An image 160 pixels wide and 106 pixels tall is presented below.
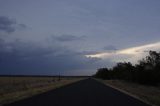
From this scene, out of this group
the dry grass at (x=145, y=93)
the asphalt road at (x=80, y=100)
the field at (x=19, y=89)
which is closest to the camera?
the asphalt road at (x=80, y=100)

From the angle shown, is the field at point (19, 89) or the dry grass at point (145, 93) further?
the field at point (19, 89)

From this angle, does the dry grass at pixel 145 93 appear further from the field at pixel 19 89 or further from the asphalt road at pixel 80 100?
the field at pixel 19 89

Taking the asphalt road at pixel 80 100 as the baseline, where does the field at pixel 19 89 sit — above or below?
above

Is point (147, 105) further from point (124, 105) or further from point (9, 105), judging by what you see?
point (9, 105)

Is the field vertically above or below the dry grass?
above

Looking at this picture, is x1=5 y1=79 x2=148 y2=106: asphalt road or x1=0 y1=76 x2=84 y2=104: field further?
x1=0 y1=76 x2=84 y2=104: field

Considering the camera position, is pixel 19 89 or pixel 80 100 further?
pixel 19 89

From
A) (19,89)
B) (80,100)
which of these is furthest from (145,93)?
(19,89)

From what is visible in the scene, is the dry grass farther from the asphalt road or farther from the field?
the field

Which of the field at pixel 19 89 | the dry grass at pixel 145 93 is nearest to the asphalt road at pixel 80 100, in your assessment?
the dry grass at pixel 145 93

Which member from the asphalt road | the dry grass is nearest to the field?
the asphalt road

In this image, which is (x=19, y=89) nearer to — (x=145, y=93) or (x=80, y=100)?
(x=145, y=93)

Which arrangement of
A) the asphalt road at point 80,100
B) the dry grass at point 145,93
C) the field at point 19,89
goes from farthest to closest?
the field at point 19,89
the dry grass at point 145,93
the asphalt road at point 80,100

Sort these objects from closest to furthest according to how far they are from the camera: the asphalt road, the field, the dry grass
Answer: the asphalt road < the dry grass < the field
